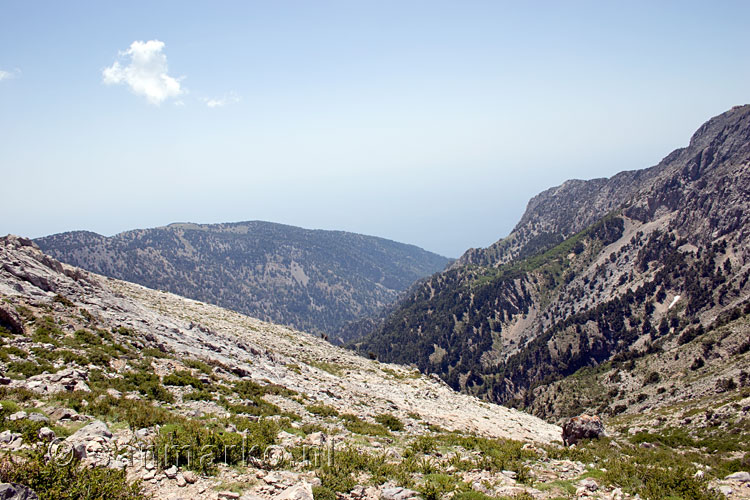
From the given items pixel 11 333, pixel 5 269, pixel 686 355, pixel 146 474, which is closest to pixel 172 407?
pixel 146 474

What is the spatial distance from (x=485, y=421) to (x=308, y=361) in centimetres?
2257

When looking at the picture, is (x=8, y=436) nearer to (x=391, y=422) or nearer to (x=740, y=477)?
(x=391, y=422)

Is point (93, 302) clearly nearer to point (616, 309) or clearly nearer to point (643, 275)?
point (616, 309)

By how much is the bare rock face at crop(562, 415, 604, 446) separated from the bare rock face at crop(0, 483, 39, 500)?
1097 inches

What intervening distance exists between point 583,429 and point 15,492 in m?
28.5

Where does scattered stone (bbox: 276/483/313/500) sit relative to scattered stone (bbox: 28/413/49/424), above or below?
below

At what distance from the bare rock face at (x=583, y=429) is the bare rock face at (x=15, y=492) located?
2786cm

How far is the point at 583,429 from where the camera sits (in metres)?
25.2

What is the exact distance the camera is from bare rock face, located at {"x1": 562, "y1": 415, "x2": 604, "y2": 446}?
24.9 m

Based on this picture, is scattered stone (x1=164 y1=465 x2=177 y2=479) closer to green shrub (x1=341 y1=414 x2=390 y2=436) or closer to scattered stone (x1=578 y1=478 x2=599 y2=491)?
green shrub (x1=341 y1=414 x2=390 y2=436)

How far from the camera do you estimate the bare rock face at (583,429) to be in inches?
981

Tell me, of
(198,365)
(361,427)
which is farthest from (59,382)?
(361,427)

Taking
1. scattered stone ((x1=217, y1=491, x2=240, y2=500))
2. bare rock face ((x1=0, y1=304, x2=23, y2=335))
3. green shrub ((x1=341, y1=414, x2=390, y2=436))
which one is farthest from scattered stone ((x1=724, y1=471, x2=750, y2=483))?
bare rock face ((x1=0, y1=304, x2=23, y2=335))

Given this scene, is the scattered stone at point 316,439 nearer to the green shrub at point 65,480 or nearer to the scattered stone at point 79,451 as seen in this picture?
the green shrub at point 65,480
